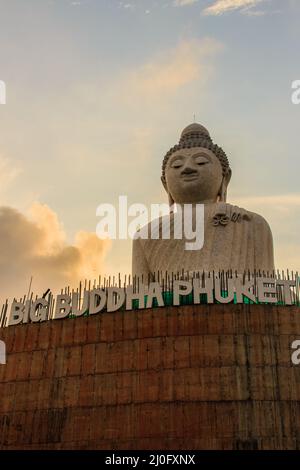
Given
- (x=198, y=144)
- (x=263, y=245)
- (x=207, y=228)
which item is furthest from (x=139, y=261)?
(x=198, y=144)

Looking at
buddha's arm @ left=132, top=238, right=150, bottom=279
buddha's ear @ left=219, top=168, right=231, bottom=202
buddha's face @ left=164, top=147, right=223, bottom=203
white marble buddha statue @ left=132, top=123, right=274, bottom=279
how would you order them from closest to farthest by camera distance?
white marble buddha statue @ left=132, top=123, right=274, bottom=279 < buddha's arm @ left=132, top=238, right=150, bottom=279 < buddha's face @ left=164, top=147, right=223, bottom=203 < buddha's ear @ left=219, top=168, right=231, bottom=202

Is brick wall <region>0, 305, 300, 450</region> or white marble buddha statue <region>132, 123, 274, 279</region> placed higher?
white marble buddha statue <region>132, 123, 274, 279</region>

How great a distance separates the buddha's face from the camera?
1728cm

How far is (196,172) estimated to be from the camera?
1733 centimetres

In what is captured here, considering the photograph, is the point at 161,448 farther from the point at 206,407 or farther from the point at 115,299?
the point at 115,299

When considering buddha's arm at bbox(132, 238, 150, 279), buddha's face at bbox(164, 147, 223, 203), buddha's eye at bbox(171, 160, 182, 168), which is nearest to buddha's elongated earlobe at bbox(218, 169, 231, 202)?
buddha's face at bbox(164, 147, 223, 203)

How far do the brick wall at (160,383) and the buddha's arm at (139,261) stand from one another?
158 inches

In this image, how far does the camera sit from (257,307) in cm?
1184

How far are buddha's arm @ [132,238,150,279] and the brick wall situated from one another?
4.02 metres

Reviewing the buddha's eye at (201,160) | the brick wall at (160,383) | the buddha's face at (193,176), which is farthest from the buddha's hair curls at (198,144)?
the brick wall at (160,383)

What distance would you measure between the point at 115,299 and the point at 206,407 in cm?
317

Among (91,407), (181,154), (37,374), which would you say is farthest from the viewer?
(181,154)

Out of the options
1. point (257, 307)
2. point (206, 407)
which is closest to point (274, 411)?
point (206, 407)

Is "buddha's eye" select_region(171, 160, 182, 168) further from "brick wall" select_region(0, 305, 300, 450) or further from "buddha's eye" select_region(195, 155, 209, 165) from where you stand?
"brick wall" select_region(0, 305, 300, 450)
